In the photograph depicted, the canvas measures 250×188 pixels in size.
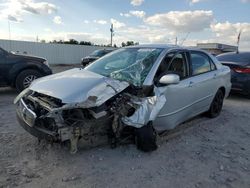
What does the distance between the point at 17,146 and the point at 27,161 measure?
56 cm

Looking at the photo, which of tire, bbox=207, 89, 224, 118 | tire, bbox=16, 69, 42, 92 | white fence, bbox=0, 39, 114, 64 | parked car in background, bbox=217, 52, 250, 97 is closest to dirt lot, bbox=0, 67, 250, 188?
tire, bbox=207, 89, 224, 118

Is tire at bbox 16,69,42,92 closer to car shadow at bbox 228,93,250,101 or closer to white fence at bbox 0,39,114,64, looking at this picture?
car shadow at bbox 228,93,250,101

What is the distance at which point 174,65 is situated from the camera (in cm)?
443

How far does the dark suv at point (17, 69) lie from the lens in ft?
24.2

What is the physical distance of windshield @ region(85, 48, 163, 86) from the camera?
3942 millimetres

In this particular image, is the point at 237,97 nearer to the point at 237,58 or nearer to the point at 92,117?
the point at 237,58

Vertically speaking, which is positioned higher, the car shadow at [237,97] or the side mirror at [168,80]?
the side mirror at [168,80]

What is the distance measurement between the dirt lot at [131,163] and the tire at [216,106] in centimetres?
101

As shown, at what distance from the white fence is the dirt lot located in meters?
19.5

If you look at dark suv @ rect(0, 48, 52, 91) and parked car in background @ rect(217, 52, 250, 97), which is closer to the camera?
dark suv @ rect(0, 48, 52, 91)

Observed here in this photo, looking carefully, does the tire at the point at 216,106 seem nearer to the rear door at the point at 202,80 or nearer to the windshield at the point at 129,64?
the rear door at the point at 202,80

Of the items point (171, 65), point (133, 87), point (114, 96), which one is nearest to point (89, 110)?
point (114, 96)

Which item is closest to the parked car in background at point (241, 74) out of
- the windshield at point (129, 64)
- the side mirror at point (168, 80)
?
the windshield at point (129, 64)

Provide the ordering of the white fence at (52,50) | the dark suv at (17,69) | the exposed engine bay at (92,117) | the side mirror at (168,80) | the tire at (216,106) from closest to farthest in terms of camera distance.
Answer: the exposed engine bay at (92,117)
the side mirror at (168,80)
the tire at (216,106)
the dark suv at (17,69)
the white fence at (52,50)
